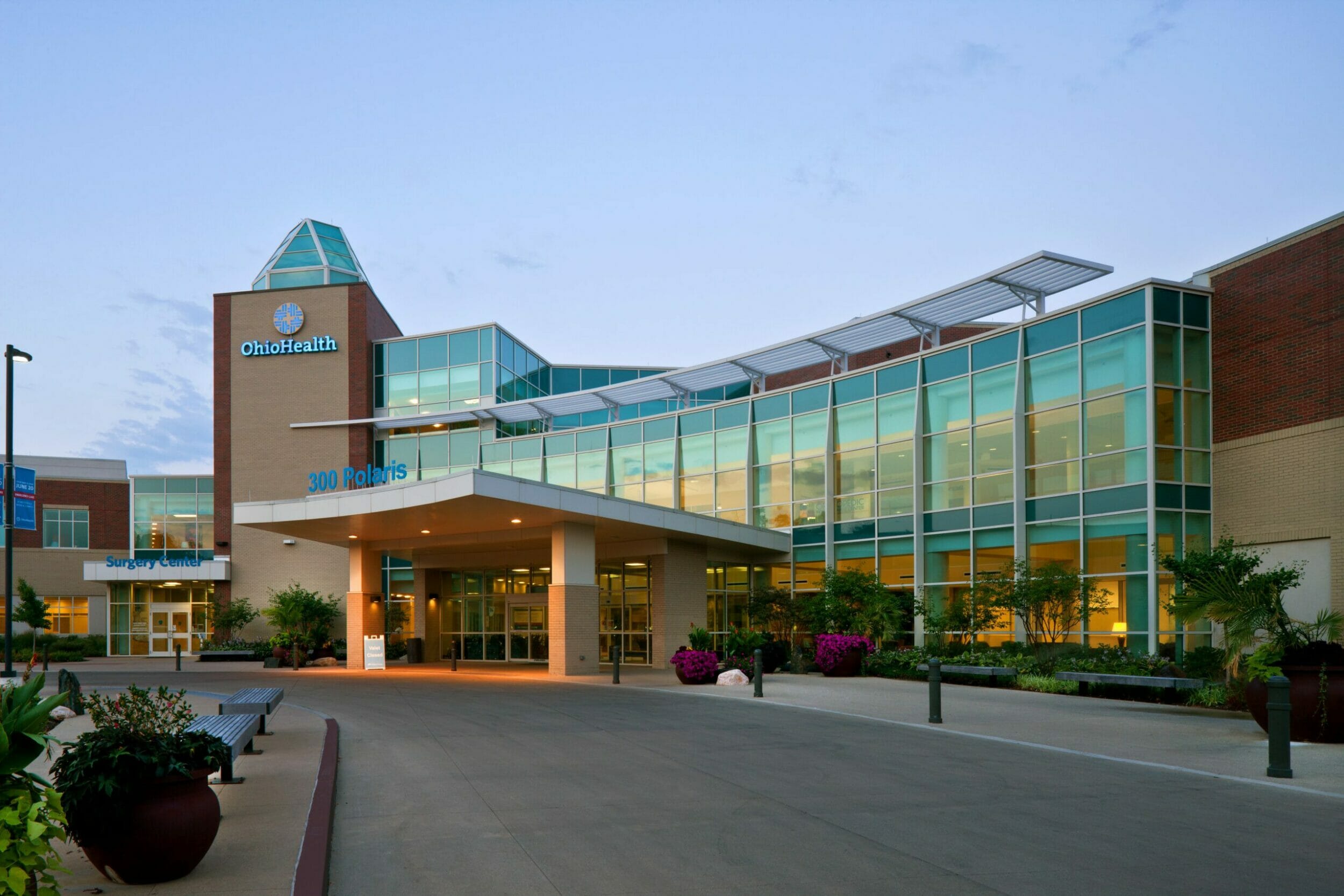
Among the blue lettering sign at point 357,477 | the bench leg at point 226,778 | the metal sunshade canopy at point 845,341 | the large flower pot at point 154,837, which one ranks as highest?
the metal sunshade canopy at point 845,341

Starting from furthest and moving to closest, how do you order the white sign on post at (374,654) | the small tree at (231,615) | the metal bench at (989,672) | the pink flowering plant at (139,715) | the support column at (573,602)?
the small tree at (231,615) → the white sign on post at (374,654) → the support column at (573,602) → the metal bench at (989,672) → the pink flowering plant at (139,715)

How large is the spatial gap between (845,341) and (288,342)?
27787 mm

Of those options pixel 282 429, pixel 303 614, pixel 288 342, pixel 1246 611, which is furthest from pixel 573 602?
pixel 288 342

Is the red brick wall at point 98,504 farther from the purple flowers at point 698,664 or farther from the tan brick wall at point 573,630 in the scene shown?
the purple flowers at point 698,664

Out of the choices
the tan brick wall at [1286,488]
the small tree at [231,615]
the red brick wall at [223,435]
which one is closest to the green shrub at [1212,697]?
the tan brick wall at [1286,488]

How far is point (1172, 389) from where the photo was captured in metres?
24.9

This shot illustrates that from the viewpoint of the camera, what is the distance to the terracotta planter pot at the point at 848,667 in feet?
95.9

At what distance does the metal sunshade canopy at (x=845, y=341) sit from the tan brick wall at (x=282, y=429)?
1428 mm

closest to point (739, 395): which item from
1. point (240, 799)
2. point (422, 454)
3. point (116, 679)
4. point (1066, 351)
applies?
point (422, 454)

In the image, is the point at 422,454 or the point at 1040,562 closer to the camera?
the point at 1040,562

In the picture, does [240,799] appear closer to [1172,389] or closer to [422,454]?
[1172,389]

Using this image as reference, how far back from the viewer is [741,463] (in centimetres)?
3756

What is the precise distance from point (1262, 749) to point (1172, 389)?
13071 millimetres

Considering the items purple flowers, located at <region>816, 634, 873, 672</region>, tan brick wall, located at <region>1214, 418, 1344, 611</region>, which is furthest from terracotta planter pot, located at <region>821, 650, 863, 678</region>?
tan brick wall, located at <region>1214, 418, 1344, 611</region>
